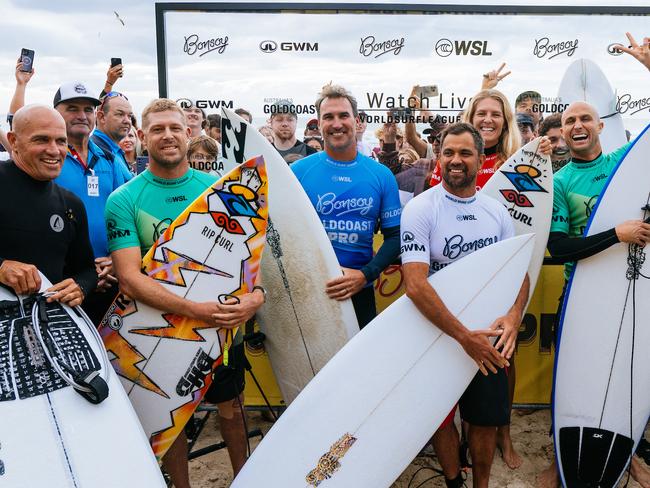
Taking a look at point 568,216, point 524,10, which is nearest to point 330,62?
point 524,10

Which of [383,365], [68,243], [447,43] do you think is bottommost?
[383,365]

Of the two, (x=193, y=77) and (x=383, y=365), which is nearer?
(x=383, y=365)

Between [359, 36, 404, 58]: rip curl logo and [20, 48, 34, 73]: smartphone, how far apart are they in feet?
9.19

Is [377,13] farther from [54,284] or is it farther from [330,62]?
[54,284]

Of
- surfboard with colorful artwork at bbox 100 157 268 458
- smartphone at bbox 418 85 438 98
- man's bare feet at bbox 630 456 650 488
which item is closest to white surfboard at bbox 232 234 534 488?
surfboard with colorful artwork at bbox 100 157 268 458

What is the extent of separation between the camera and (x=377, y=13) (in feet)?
15.6

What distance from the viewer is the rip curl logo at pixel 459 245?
7.51 feet

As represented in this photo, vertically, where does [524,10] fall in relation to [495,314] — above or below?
above

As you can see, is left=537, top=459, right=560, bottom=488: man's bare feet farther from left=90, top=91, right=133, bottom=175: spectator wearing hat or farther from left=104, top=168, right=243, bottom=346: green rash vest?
left=90, top=91, right=133, bottom=175: spectator wearing hat

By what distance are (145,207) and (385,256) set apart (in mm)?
1169

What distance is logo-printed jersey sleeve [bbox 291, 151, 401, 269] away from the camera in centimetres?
261

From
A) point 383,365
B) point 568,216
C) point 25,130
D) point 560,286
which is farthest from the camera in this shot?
point 560,286

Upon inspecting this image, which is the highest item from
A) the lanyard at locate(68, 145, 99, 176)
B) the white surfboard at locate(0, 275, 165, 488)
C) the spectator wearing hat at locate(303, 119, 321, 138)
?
the spectator wearing hat at locate(303, 119, 321, 138)

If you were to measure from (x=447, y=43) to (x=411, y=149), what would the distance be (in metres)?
1.08
